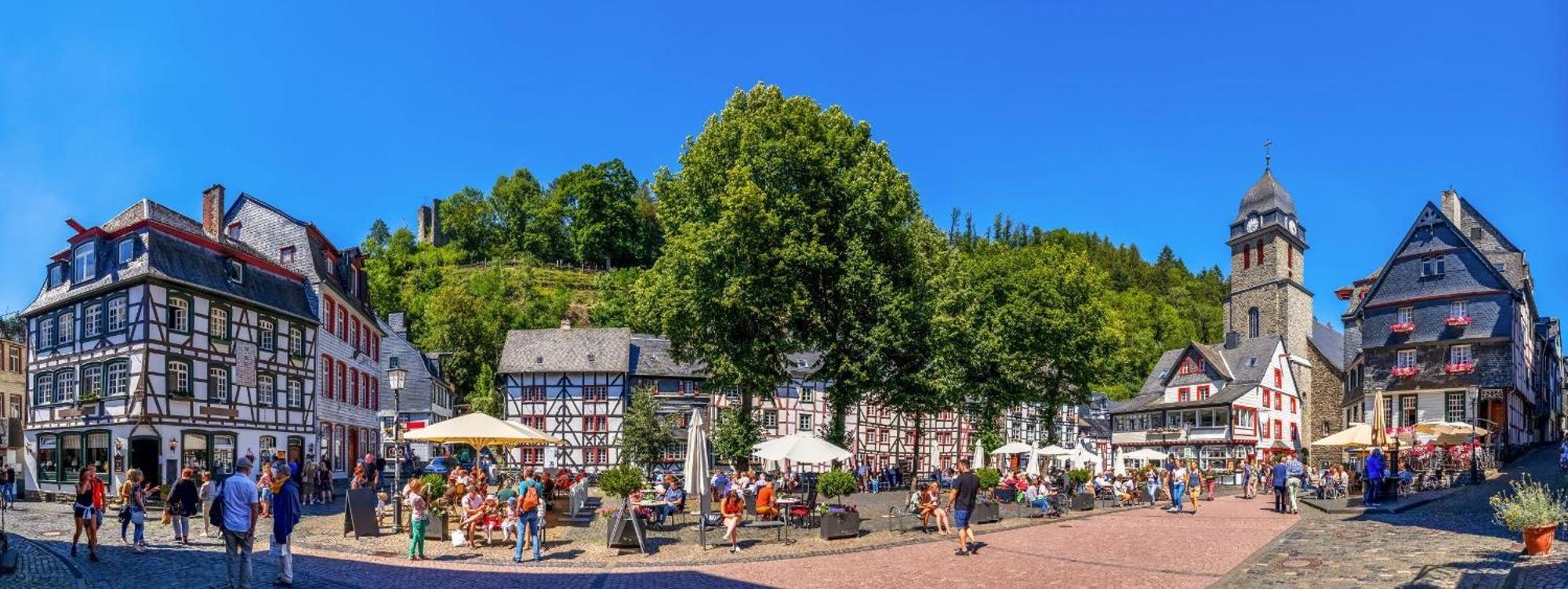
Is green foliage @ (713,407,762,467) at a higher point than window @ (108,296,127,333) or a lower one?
lower

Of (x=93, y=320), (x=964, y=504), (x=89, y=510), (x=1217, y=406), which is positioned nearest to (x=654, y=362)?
(x=93, y=320)

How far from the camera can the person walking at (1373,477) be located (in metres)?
28.5

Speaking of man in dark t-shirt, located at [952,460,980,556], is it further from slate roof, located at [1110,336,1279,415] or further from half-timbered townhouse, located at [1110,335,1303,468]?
slate roof, located at [1110,336,1279,415]

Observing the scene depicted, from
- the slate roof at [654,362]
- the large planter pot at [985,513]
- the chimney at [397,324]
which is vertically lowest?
the large planter pot at [985,513]

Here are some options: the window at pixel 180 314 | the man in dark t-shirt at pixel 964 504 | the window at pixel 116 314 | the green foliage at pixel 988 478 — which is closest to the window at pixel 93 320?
the window at pixel 116 314

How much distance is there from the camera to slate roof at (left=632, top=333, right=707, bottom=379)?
183 ft

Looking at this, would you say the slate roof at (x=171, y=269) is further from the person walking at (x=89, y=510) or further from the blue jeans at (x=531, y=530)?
the blue jeans at (x=531, y=530)

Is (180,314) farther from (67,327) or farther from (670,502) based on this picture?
(670,502)

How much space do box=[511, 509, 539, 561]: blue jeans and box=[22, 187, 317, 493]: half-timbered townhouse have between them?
17759 millimetres

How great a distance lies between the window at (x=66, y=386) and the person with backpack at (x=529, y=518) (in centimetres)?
2167

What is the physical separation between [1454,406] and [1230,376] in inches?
801

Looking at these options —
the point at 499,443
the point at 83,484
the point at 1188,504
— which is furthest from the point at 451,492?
the point at 1188,504

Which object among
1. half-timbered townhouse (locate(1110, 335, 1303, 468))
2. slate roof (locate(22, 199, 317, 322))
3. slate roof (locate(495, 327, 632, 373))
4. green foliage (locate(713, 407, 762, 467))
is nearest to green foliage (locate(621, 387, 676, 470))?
slate roof (locate(495, 327, 632, 373))

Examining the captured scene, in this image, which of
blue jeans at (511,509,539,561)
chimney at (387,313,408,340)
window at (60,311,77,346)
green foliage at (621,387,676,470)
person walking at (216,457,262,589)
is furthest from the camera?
chimney at (387,313,408,340)
